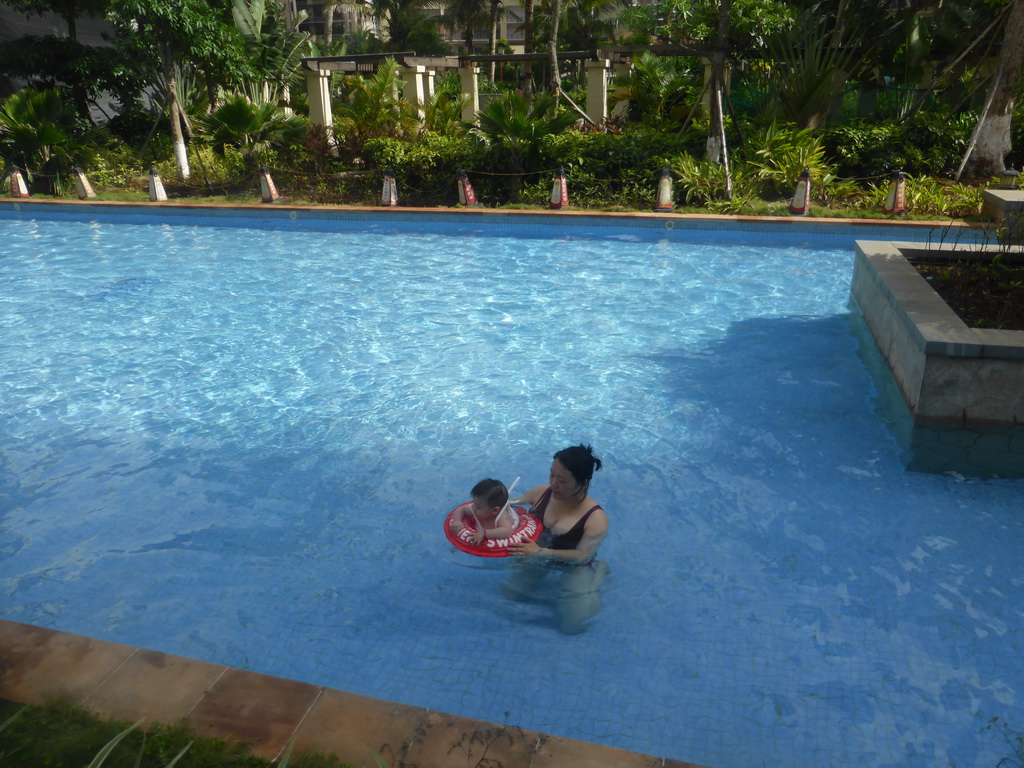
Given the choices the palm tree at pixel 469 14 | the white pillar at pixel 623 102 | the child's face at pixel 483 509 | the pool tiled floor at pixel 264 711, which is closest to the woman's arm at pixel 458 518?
the child's face at pixel 483 509

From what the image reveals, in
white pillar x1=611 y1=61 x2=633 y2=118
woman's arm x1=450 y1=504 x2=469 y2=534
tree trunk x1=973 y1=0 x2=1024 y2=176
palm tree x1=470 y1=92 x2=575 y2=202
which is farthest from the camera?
white pillar x1=611 y1=61 x2=633 y2=118

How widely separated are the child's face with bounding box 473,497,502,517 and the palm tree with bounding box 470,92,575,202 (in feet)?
41.8

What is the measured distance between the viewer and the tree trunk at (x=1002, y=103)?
45.7 feet

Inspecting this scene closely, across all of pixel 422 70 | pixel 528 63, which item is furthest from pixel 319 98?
pixel 528 63

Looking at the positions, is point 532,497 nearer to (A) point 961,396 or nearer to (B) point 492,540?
(B) point 492,540

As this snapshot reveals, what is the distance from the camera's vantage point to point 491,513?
4.38m

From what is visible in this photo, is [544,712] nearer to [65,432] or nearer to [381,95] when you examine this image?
[65,432]

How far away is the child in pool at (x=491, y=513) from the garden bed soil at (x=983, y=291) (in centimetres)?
453

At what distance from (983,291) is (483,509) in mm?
5543

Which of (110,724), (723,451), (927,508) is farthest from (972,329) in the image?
(110,724)

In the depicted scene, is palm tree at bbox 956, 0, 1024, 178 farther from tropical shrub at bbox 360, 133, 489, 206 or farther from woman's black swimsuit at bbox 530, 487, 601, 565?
woman's black swimsuit at bbox 530, 487, 601, 565

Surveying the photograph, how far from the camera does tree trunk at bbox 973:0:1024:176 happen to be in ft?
45.7

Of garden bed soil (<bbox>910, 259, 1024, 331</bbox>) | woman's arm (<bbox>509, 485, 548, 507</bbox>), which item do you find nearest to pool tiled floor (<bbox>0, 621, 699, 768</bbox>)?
woman's arm (<bbox>509, 485, 548, 507</bbox>)

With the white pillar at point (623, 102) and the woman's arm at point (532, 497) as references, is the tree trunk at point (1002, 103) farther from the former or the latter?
the woman's arm at point (532, 497)
